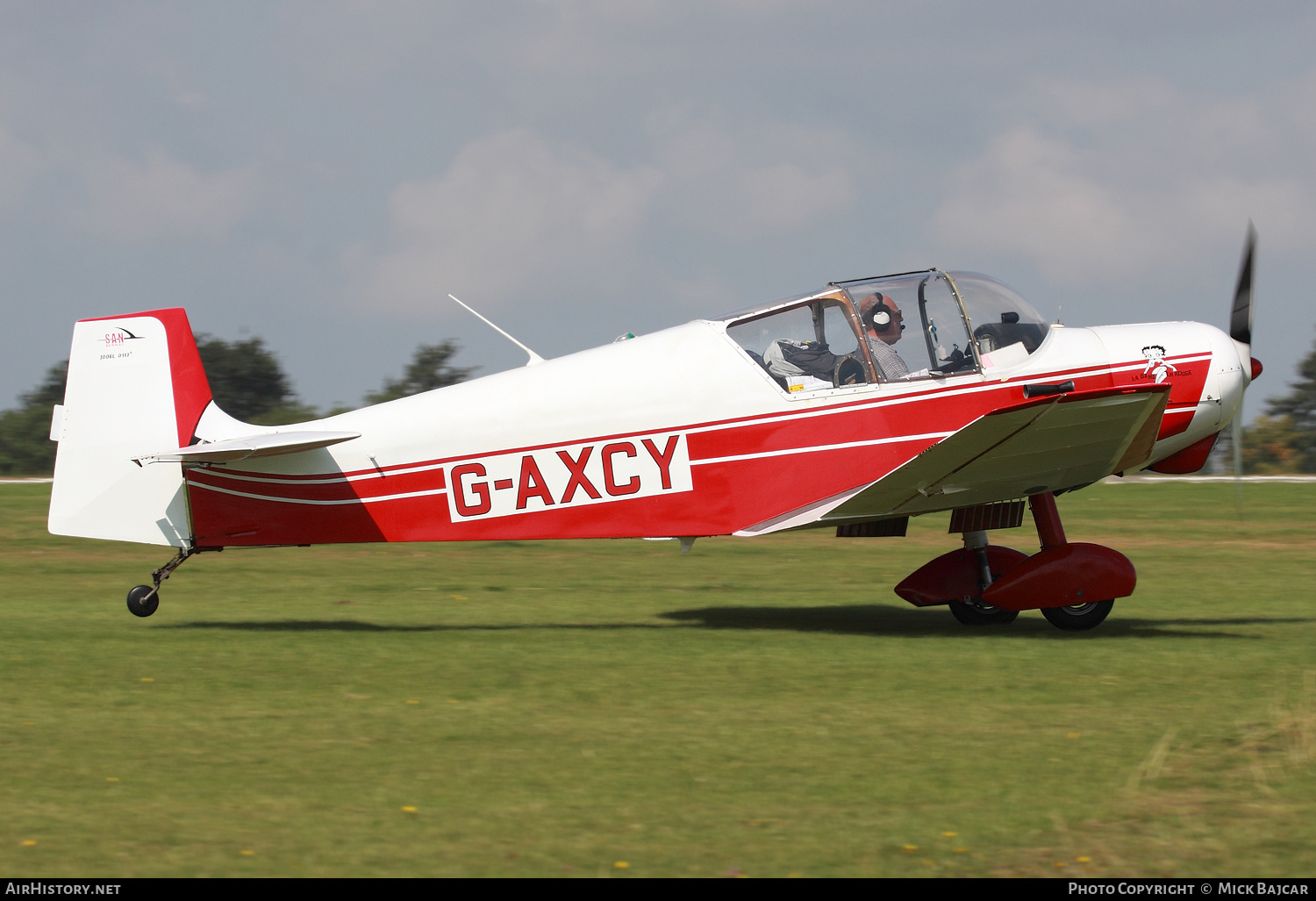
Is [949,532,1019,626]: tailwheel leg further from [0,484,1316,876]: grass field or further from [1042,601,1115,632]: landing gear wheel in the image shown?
[1042,601,1115,632]: landing gear wheel

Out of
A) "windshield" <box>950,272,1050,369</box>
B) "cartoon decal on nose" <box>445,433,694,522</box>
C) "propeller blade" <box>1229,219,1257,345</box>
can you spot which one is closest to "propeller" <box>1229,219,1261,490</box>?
"propeller blade" <box>1229,219,1257,345</box>

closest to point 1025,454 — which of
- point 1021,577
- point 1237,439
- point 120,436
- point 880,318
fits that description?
point 1021,577

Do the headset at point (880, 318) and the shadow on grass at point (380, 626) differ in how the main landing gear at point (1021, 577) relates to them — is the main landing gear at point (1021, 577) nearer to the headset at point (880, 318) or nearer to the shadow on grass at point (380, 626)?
the headset at point (880, 318)

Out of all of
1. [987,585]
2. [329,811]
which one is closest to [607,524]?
[987,585]

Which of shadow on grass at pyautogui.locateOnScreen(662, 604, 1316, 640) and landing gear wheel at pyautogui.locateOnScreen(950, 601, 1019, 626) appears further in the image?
landing gear wheel at pyautogui.locateOnScreen(950, 601, 1019, 626)

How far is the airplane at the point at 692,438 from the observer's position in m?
8.52

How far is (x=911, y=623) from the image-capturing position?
938cm

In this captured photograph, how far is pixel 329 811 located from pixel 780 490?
184 inches

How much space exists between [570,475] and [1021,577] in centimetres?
320

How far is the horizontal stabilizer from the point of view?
810 cm

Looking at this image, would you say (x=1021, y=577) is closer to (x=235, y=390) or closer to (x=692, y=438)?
(x=692, y=438)

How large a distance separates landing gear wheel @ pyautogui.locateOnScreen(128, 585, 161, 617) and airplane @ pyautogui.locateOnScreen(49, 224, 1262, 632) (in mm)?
363
